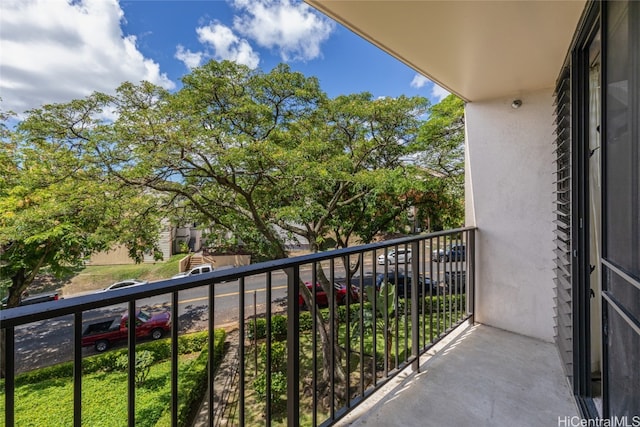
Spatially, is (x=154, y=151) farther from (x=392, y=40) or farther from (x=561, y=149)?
(x=561, y=149)

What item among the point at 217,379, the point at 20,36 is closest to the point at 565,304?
the point at 217,379

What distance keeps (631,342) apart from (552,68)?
2.00 metres

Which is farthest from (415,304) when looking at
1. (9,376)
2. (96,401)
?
(96,401)

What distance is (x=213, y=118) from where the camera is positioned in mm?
5660

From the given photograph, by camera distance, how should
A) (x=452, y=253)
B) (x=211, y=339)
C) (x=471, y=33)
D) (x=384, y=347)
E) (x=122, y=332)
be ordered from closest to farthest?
(x=211, y=339), (x=384, y=347), (x=471, y=33), (x=452, y=253), (x=122, y=332)

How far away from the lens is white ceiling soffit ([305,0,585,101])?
1.52 metres

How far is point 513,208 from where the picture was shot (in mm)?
2635

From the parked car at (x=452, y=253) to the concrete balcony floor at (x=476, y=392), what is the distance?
70cm

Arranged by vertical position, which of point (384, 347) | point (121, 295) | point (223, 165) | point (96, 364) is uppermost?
point (223, 165)

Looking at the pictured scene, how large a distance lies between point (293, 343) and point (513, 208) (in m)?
2.37

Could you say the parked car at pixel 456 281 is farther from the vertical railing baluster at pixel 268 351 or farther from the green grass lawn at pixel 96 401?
the green grass lawn at pixel 96 401

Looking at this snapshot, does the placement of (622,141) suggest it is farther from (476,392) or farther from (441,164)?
(441,164)

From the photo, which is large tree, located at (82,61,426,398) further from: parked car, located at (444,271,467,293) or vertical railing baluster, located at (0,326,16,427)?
vertical railing baluster, located at (0,326,16,427)

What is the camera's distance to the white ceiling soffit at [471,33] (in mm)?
1519
